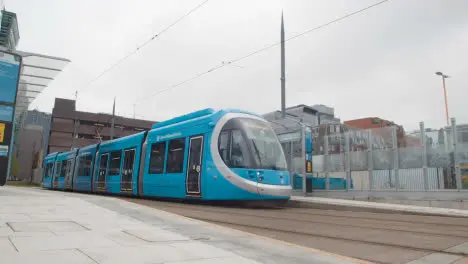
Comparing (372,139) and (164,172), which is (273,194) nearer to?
(164,172)

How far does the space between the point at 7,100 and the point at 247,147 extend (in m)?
7.17

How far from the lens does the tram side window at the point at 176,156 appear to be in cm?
1241

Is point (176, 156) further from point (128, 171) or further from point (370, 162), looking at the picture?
point (370, 162)

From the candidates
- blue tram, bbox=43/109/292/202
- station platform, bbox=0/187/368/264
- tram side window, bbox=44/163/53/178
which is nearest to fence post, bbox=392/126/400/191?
blue tram, bbox=43/109/292/202

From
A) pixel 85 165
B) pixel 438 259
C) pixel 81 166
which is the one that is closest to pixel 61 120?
pixel 81 166

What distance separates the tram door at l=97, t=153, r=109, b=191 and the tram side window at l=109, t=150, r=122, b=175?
693 millimetres

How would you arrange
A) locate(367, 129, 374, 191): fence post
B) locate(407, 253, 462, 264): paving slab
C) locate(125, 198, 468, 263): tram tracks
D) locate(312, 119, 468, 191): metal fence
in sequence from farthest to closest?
locate(367, 129, 374, 191): fence post → locate(312, 119, 468, 191): metal fence → locate(125, 198, 468, 263): tram tracks → locate(407, 253, 462, 264): paving slab

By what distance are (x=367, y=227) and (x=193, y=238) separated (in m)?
3.82

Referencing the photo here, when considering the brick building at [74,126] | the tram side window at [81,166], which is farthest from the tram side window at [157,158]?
the brick building at [74,126]

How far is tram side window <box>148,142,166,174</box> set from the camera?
13.5m

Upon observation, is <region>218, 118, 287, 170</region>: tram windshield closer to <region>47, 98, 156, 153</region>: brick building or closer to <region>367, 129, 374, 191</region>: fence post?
<region>367, 129, 374, 191</region>: fence post

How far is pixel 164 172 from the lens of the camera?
13.1 metres

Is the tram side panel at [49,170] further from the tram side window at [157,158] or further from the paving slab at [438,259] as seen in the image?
the paving slab at [438,259]

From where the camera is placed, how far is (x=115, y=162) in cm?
1736
